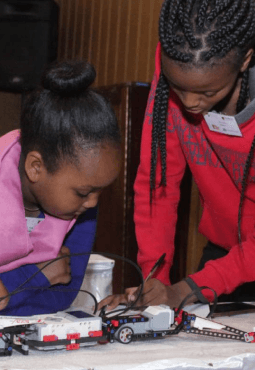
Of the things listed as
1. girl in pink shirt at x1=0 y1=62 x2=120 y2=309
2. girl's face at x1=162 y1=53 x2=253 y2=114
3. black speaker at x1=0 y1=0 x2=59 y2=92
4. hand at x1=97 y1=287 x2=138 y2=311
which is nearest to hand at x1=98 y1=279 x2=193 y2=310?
hand at x1=97 y1=287 x2=138 y2=311

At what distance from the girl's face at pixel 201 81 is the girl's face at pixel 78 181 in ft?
0.53

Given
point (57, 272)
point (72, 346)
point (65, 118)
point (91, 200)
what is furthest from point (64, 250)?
point (72, 346)

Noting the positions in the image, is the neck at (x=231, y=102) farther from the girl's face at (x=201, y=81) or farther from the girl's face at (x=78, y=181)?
the girl's face at (x=78, y=181)

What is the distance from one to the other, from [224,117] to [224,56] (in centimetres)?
17

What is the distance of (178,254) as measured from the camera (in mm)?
2574

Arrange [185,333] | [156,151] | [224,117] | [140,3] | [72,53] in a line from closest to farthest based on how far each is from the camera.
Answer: [185,333] → [224,117] → [156,151] → [140,3] → [72,53]

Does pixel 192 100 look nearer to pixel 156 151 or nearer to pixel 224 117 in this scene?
pixel 224 117

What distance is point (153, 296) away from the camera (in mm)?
1100

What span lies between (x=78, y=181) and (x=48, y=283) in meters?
0.24

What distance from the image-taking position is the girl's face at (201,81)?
100 centimetres

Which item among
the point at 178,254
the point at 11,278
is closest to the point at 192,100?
the point at 11,278

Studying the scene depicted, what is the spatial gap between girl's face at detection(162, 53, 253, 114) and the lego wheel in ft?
1.42

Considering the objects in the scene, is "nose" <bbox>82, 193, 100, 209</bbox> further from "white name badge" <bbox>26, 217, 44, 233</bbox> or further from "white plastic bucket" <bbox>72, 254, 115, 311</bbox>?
"white plastic bucket" <bbox>72, 254, 115, 311</bbox>

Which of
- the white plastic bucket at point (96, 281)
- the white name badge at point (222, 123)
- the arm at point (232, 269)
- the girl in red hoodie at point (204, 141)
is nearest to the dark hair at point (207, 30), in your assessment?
the girl in red hoodie at point (204, 141)
